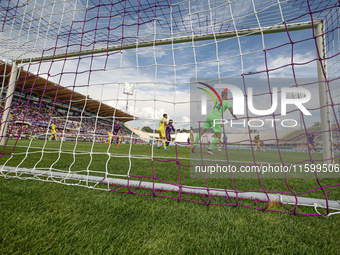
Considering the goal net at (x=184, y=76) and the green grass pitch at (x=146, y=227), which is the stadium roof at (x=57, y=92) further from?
the green grass pitch at (x=146, y=227)

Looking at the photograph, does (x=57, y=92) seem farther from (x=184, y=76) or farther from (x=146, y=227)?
(x=146, y=227)

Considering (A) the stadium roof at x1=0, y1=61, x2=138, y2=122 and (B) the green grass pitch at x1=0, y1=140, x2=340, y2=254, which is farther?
(A) the stadium roof at x1=0, y1=61, x2=138, y2=122

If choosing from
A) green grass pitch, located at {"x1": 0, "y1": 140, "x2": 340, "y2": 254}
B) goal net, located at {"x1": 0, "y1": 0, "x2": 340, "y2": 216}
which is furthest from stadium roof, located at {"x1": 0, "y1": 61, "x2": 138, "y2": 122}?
green grass pitch, located at {"x1": 0, "y1": 140, "x2": 340, "y2": 254}

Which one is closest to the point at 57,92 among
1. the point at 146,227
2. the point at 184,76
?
the point at 184,76

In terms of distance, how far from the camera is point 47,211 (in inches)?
49.1

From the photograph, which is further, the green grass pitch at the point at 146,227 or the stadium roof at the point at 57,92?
the stadium roof at the point at 57,92

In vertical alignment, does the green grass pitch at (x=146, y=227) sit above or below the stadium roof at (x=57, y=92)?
below

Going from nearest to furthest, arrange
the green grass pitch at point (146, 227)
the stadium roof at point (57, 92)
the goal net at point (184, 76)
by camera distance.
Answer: the green grass pitch at point (146, 227)
the goal net at point (184, 76)
the stadium roof at point (57, 92)

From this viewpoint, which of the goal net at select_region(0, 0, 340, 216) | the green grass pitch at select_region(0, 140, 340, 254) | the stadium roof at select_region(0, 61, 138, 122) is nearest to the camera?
the green grass pitch at select_region(0, 140, 340, 254)

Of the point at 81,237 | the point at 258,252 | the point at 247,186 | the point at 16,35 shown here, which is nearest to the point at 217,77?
the point at 247,186

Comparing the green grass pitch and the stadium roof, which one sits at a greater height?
the stadium roof

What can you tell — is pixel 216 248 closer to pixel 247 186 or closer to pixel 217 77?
pixel 247 186

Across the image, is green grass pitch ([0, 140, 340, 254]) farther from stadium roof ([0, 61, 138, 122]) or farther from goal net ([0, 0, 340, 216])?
stadium roof ([0, 61, 138, 122])

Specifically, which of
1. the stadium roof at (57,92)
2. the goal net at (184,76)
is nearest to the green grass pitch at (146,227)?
the goal net at (184,76)
